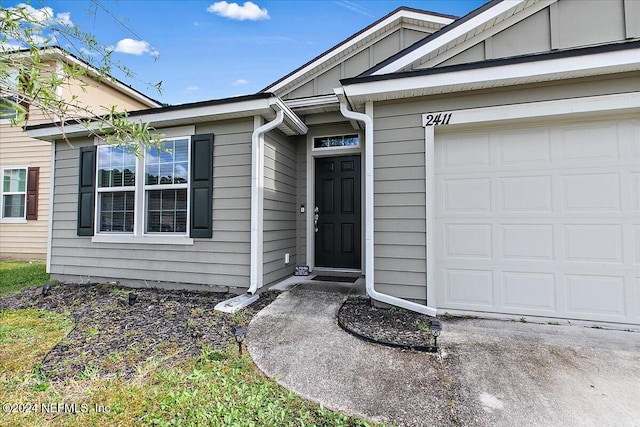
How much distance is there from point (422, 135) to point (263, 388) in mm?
2832

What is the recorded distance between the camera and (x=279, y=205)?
469cm

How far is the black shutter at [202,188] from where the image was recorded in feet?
14.0

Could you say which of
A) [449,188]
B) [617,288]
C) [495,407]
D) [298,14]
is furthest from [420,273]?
[298,14]

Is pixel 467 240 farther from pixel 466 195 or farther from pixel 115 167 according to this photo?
pixel 115 167

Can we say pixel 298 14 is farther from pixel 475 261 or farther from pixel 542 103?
pixel 475 261

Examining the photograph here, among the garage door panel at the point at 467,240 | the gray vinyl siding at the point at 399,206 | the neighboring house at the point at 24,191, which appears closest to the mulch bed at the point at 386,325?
the gray vinyl siding at the point at 399,206

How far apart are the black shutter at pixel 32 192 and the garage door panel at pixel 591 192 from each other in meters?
10.1

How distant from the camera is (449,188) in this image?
11.4 ft

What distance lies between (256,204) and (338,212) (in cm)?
158

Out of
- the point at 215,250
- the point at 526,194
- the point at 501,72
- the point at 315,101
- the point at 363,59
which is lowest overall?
the point at 215,250

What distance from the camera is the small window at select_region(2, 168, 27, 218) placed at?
7680 mm

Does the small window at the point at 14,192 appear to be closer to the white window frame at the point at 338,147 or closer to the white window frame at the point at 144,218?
the white window frame at the point at 144,218

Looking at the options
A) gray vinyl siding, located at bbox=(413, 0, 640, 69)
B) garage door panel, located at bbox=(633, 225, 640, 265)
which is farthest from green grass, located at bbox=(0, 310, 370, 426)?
gray vinyl siding, located at bbox=(413, 0, 640, 69)

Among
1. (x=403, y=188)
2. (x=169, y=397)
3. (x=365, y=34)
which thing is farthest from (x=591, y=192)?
(x=365, y=34)
